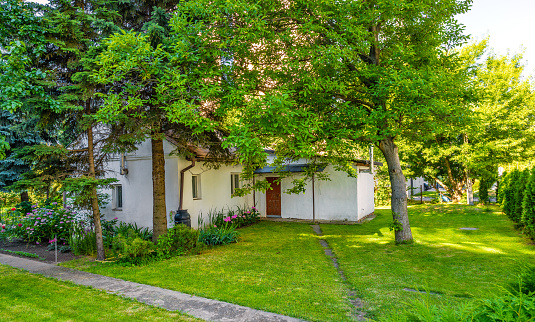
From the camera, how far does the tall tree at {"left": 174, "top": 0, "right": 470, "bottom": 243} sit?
7.45 meters

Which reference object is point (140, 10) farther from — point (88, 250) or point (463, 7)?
point (463, 7)

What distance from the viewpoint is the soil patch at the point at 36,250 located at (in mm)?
9766

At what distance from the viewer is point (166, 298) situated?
19.9ft

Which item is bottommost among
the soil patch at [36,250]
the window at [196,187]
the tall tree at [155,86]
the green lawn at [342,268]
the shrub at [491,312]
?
the soil patch at [36,250]

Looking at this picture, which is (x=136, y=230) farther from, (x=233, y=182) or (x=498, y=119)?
(x=498, y=119)

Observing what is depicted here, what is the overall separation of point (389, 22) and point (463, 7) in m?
1.98

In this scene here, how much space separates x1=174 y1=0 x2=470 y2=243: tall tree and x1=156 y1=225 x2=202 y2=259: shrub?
9.30ft

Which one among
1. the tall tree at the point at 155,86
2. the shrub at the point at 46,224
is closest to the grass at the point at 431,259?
the tall tree at the point at 155,86

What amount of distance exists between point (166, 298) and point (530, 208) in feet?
35.3

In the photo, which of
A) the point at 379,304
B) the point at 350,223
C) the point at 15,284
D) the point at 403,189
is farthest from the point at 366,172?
the point at 15,284

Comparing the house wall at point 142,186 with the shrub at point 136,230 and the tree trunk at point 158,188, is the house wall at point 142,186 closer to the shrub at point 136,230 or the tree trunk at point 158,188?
the shrub at point 136,230

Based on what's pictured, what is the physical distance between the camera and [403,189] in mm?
10305

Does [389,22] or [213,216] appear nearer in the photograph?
[389,22]

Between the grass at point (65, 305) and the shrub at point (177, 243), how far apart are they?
2650 millimetres
